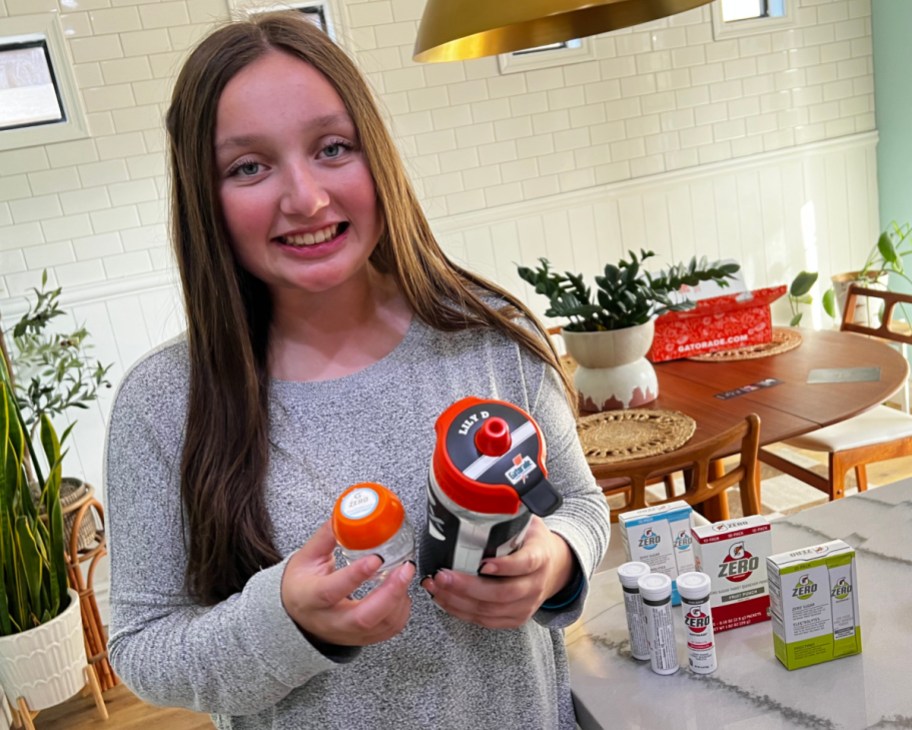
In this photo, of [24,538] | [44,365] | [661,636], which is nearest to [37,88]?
[44,365]

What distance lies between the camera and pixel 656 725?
0.93 metres

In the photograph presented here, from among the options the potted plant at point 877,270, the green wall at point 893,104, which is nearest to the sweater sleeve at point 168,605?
the potted plant at point 877,270

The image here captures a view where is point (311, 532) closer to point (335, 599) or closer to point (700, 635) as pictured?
point (335, 599)

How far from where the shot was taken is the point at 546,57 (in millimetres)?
3809

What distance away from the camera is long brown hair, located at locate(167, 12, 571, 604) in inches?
33.6

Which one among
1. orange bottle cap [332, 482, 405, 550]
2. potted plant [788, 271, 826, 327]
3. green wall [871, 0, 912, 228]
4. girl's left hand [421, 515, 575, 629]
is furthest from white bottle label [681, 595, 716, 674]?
green wall [871, 0, 912, 228]

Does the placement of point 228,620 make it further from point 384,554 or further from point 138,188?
point 138,188

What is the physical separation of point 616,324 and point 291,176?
60.6 inches

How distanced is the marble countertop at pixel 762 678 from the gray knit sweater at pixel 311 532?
92mm

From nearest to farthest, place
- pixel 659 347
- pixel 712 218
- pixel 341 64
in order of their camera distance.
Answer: pixel 341 64
pixel 659 347
pixel 712 218

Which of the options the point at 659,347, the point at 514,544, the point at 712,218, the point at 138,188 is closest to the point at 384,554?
the point at 514,544

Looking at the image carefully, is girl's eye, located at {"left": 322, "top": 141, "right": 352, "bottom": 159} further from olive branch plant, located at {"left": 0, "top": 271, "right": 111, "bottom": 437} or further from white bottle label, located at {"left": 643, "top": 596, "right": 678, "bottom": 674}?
olive branch plant, located at {"left": 0, "top": 271, "right": 111, "bottom": 437}

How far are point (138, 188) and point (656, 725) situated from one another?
315cm

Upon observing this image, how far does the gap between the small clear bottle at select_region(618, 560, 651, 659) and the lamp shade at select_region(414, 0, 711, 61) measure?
77cm
